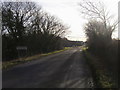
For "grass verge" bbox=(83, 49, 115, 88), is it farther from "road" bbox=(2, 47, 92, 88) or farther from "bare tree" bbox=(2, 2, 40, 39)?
"bare tree" bbox=(2, 2, 40, 39)

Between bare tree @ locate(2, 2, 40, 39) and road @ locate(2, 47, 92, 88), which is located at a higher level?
bare tree @ locate(2, 2, 40, 39)

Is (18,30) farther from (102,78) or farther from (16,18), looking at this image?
(102,78)

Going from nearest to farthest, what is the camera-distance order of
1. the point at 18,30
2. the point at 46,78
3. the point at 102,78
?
the point at 102,78 < the point at 46,78 < the point at 18,30

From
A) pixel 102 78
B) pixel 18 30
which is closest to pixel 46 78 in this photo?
pixel 102 78

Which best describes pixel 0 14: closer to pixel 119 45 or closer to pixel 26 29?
pixel 26 29

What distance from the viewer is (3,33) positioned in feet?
104

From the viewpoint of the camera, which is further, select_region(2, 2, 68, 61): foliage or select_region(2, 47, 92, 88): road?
select_region(2, 2, 68, 61): foliage

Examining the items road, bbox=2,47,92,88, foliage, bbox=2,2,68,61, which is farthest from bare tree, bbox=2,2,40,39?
road, bbox=2,47,92,88

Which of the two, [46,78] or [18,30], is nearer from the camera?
[46,78]

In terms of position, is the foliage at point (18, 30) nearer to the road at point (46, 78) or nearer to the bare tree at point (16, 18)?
the bare tree at point (16, 18)

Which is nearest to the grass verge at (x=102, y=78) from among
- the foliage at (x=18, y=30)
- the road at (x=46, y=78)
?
the road at (x=46, y=78)

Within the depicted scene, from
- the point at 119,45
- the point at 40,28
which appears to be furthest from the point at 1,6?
the point at 119,45

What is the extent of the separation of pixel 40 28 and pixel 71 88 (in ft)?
144

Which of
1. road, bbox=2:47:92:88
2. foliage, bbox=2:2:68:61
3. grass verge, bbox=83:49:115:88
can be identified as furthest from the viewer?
foliage, bbox=2:2:68:61
